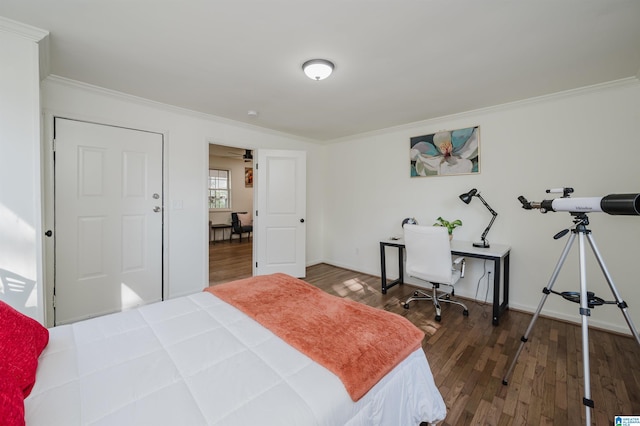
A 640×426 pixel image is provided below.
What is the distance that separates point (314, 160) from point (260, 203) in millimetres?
1473

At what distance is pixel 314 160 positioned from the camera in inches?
194

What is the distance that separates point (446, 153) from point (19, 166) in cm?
403

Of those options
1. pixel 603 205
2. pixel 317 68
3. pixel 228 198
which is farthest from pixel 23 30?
pixel 228 198

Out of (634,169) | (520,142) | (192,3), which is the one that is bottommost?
(634,169)

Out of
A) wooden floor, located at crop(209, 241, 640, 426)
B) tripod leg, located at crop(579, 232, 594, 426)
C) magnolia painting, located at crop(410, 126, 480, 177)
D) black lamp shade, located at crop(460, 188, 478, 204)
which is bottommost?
wooden floor, located at crop(209, 241, 640, 426)

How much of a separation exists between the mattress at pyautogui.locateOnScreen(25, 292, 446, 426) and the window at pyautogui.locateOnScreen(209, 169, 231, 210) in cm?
620

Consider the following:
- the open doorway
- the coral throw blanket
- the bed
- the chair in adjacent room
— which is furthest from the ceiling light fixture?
the chair in adjacent room

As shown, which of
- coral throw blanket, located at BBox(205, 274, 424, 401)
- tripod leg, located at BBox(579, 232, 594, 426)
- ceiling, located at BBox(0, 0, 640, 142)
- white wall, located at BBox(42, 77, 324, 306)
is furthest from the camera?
white wall, located at BBox(42, 77, 324, 306)

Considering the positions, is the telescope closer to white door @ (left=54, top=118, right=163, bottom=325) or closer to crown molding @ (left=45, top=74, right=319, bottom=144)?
crown molding @ (left=45, top=74, right=319, bottom=144)

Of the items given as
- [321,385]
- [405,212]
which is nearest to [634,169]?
[405,212]

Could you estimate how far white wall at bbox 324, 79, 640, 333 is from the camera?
2471 millimetres

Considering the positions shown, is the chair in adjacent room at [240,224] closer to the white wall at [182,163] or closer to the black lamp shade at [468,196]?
the white wall at [182,163]

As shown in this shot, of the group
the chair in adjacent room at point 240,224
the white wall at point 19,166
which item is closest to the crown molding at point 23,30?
the white wall at point 19,166

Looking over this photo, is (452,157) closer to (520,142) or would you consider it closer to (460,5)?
(520,142)
